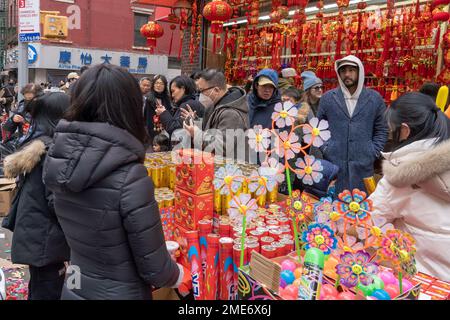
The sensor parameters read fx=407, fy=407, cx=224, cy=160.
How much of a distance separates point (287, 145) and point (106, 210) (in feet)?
2.47

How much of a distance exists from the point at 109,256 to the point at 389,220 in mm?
1205

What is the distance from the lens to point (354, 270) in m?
1.32

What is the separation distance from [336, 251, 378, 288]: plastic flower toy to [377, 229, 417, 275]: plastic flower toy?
7cm

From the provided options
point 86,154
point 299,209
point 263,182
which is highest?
point 86,154

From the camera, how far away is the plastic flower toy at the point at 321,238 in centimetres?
146

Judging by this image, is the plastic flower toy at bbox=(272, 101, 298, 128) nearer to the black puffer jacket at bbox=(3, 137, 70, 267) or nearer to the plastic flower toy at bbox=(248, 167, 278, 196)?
the plastic flower toy at bbox=(248, 167, 278, 196)

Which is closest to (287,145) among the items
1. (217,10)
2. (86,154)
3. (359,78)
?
(86,154)

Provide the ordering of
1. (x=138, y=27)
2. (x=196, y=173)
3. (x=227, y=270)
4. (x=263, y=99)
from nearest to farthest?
(x=227, y=270) < (x=196, y=173) < (x=263, y=99) < (x=138, y=27)

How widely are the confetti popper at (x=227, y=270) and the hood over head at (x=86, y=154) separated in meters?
0.57

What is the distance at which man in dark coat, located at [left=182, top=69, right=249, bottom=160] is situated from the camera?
2.36 meters

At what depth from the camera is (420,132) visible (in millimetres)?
1694

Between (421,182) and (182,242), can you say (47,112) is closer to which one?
(182,242)

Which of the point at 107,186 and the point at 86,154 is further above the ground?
the point at 86,154
